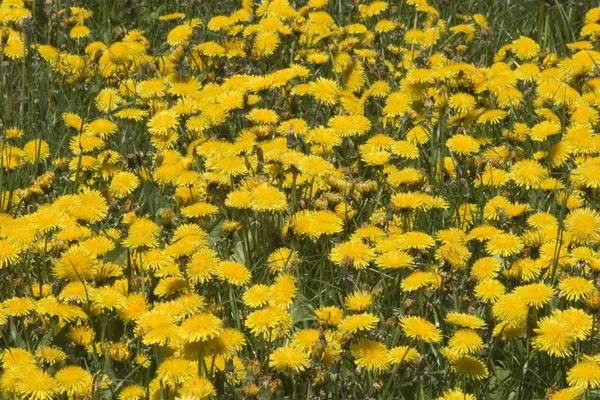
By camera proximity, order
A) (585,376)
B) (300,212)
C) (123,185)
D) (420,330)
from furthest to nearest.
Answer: (123,185), (300,212), (420,330), (585,376)

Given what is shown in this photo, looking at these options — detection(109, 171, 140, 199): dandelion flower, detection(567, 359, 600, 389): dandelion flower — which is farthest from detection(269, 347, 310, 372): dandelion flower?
detection(109, 171, 140, 199): dandelion flower

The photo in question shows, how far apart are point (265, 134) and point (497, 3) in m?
2.05

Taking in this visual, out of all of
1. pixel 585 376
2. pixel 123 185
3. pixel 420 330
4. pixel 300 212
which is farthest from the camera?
pixel 123 185

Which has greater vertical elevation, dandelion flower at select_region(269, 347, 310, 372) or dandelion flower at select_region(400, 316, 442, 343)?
dandelion flower at select_region(400, 316, 442, 343)

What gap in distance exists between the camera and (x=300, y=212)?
115 inches

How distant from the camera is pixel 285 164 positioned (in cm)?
300

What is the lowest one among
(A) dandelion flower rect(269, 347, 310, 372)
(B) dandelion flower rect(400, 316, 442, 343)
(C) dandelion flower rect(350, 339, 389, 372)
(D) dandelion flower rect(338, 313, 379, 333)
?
(C) dandelion flower rect(350, 339, 389, 372)

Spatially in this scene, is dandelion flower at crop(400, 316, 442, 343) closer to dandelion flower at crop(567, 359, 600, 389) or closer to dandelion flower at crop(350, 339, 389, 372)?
dandelion flower at crop(350, 339, 389, 372)

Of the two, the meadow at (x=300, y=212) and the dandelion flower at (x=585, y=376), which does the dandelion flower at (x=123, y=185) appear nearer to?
the meadow at (x=300, y=212)

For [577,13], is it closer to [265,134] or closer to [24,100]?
[265,134]

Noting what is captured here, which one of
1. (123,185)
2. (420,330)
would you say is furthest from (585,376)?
(123,185)

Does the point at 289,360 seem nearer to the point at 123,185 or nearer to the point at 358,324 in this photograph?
the point at 358,324

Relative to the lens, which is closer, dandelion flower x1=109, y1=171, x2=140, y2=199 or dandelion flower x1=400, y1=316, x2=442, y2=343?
dandelion flower x1=400, y1=316, x2=442, y2=343

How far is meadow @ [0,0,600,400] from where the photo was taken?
230 cm
